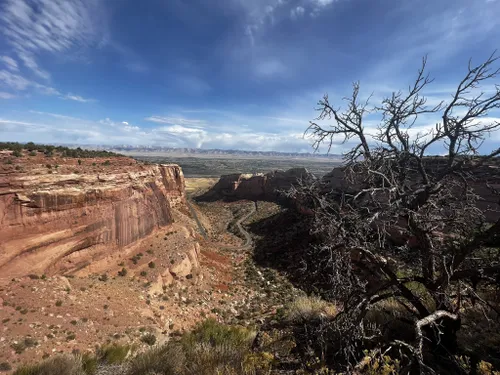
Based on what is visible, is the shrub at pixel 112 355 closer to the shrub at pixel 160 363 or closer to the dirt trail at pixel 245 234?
the shrub at pixel 160 363

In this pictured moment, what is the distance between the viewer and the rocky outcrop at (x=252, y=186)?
6488cm

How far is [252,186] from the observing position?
69688 mm

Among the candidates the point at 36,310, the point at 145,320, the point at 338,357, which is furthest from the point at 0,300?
the point at 338,357

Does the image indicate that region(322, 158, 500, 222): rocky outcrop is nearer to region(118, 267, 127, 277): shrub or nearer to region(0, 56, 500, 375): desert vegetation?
region(0, 56, 500, 375): desert vegetation

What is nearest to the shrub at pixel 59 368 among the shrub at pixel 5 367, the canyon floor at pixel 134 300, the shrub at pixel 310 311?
the shrub at pixel 5 367

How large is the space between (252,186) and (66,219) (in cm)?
5477

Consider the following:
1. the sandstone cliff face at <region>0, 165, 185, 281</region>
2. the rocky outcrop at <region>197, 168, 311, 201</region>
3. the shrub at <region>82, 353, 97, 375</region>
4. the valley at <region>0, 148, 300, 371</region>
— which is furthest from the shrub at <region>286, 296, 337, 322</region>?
the rocky outcrop at <region>197, 168, 311, 201</region>

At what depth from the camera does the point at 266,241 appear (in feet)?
120

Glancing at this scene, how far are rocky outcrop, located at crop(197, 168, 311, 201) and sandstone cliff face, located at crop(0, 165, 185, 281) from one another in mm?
44467

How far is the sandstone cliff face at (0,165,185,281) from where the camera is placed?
13.7 metres

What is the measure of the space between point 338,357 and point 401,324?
2547 mm

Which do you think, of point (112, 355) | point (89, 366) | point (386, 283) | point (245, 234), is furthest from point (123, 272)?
point (245, 234)

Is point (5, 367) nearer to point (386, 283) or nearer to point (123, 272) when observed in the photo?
point (123, 272)

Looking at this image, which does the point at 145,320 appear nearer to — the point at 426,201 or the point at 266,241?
the point at 426,201
